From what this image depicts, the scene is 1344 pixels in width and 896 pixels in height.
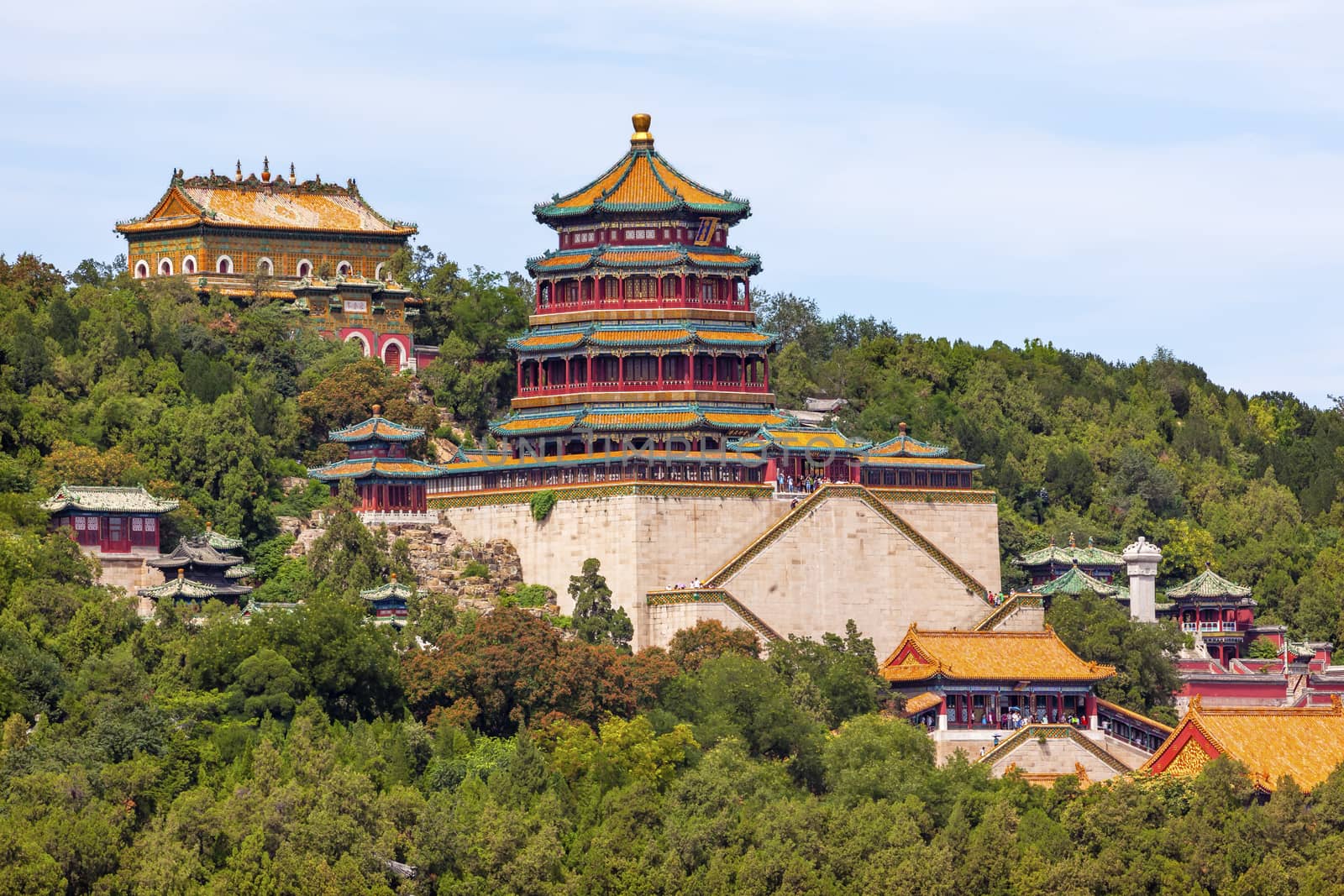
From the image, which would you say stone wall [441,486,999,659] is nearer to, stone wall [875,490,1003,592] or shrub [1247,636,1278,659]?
stone wall [875,490,1003,592]

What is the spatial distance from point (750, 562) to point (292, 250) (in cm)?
2896

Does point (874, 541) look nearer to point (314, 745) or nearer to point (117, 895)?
point (314, 745)

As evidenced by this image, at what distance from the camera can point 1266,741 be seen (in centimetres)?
7906

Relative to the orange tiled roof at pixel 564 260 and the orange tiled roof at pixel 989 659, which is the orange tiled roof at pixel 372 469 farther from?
the orange tiled roof at pixel 989 659

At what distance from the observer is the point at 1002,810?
75000mm

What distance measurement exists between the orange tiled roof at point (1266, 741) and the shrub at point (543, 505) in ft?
58.6

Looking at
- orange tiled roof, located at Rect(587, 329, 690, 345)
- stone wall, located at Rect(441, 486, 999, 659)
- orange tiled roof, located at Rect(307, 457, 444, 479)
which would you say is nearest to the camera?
stone wall, located at Rect(441, 486, 999, 659)

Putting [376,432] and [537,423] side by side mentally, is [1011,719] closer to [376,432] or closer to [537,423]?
[537,423]

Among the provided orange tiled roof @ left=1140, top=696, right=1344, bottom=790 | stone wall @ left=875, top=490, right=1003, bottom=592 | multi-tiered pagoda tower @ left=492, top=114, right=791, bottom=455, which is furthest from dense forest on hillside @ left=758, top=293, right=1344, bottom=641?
orange tiled roof @ left=1140, top=696, right=1344, bottom=790

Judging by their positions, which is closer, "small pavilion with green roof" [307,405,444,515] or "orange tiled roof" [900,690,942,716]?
"orange tiled roof" [900,690,942,716]

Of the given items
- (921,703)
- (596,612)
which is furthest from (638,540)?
(921,703)

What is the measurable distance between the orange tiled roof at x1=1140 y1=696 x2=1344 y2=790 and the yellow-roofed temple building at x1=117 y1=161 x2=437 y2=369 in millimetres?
35376

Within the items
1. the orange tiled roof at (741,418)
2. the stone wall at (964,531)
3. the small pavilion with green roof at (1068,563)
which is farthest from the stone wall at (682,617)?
the small pavilion with green roof at (1068,563)

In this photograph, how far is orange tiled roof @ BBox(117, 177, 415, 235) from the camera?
111250mm
